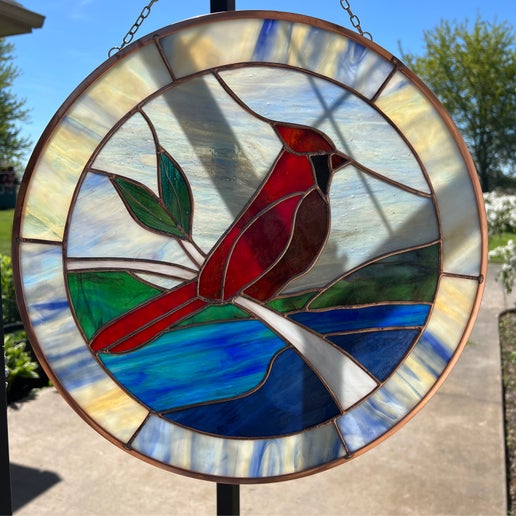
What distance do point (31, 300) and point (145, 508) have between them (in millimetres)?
1862

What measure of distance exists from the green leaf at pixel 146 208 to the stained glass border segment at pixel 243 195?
0.6 inches

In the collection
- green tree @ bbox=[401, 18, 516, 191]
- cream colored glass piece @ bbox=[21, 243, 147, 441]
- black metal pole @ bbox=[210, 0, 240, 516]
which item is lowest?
black metal pole @ bbox=[210, 0, 240, 516]

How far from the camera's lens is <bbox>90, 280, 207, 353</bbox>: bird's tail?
4.46ft

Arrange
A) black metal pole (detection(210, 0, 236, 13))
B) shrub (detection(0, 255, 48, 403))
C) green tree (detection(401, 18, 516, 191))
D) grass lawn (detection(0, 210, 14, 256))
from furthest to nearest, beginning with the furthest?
green tree (detection(401, 18, 516, 191)), grass lawn (detection(0, 210, 14, 256)), shrub (detection(0, 255, 48, 403)), black metal pole (detection(210, 0, 236, 13))

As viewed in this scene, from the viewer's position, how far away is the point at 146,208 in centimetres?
134

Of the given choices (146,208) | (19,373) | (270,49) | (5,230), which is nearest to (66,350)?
(146,208)

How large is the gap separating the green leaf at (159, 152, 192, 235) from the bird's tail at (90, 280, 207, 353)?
0.52 feet

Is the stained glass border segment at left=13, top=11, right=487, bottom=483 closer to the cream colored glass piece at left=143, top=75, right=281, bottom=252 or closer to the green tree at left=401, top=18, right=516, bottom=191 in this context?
the cream colored glass piece at left=143, top=75, right=281, bottom=252

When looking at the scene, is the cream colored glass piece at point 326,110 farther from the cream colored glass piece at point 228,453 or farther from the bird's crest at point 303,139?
the cream colored glass piece at point 228,453

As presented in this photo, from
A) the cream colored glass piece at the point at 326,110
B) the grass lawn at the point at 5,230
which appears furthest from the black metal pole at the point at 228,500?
the grass lawn at the point at 5,230

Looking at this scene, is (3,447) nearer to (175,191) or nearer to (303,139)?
(175,191)

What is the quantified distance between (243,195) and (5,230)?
472 inches

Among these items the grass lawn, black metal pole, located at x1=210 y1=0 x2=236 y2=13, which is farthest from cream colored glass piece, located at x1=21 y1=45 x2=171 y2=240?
the grass lawn

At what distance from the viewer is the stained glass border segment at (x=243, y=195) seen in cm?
130
